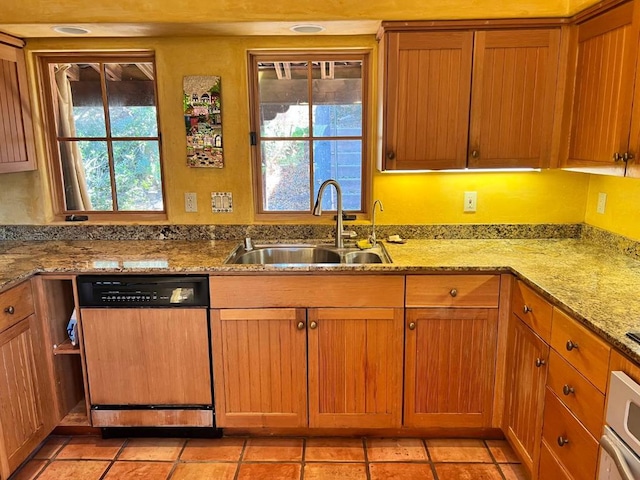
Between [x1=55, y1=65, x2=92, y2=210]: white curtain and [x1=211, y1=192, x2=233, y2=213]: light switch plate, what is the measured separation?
76cm

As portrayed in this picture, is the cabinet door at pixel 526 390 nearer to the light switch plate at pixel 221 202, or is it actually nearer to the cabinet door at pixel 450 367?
the cabinet door at pixel 450 367

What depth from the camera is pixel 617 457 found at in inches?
51.4

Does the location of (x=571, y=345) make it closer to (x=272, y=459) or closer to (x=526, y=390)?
(x=526, y=390)

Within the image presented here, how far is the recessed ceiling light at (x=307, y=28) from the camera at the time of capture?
2.31 metres

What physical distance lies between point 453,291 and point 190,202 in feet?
5.04

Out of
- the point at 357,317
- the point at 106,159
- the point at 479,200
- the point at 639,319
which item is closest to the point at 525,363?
the point at 639,319

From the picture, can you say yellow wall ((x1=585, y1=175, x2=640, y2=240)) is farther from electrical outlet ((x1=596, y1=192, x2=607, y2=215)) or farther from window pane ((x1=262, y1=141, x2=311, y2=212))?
window pane ((x1=262, y1=141, x2=311, y2=212))

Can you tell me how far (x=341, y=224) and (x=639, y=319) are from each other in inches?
56.5

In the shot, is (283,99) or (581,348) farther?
(283,99)

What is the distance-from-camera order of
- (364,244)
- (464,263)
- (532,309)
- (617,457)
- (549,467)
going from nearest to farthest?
1. (617,457)
2. (549,467)
3. (532,309)
4. (464,263)
5. (364,244)

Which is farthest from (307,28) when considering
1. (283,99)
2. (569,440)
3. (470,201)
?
(569,440)

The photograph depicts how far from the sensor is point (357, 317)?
2201 millimetres

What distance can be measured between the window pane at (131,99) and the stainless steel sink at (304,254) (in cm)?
90

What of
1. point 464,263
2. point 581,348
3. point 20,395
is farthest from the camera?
point 464,263
